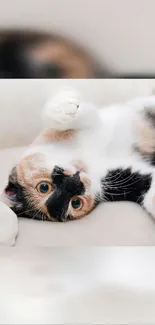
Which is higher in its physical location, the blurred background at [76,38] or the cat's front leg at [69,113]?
the blurred background at [76,38]

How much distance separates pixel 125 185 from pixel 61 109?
0.92 feet

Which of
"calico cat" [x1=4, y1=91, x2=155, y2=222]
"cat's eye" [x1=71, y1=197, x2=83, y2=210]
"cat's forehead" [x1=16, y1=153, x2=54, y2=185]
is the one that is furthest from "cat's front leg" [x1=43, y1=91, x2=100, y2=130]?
"cat's eye" [x1=71, y1=197, x2=83, y2=210]

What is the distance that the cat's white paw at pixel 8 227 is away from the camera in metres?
1.04

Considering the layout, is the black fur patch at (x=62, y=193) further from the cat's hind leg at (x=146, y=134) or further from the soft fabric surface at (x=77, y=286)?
the cat's hind leg at (x=146, y=134)

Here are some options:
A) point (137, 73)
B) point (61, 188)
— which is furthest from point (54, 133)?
point (137, 73)

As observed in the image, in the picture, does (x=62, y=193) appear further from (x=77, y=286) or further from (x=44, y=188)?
(x=77, y=286)

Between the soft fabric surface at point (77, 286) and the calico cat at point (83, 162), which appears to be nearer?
the soft fabric surface at point (77, 286)

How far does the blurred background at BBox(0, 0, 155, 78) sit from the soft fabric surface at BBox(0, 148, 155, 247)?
0.43 m

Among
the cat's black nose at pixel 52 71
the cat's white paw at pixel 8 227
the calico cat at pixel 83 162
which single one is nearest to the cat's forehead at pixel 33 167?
the calico cat at pixel 83 162

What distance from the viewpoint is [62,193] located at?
1107mm

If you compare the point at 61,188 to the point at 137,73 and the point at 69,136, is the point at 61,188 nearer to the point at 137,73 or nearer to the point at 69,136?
the point at 69,136

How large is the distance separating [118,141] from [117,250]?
324 millimetres

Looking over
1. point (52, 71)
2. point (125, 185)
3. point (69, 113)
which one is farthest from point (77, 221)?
point (52, 71)

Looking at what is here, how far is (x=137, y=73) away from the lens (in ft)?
4.11
